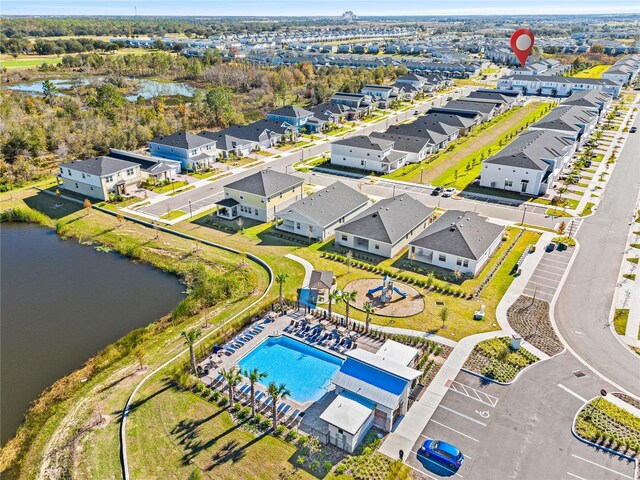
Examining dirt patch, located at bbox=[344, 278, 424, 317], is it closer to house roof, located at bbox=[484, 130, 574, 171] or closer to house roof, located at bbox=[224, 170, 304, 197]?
house roof, located at bbox=[224, 170, 304, 197]

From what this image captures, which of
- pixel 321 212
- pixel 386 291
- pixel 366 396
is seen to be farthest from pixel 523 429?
pixel 321 212

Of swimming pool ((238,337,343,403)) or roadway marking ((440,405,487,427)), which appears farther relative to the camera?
swimming pool ((238,337,343,403))

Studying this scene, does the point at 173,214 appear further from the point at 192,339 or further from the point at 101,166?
the point at 192,339

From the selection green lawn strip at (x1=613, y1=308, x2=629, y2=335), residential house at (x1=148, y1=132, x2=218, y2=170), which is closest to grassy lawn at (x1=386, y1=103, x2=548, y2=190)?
residential house at (x1=148, y1=132, x2=218, y2=170)

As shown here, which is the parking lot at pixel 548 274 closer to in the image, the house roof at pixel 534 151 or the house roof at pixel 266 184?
the house roof at pixel 534 151

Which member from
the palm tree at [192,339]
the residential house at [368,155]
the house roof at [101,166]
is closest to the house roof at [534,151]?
the residential house at [368,155]

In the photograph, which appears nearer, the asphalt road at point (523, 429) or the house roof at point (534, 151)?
the asphalt road at point (523, 429)
